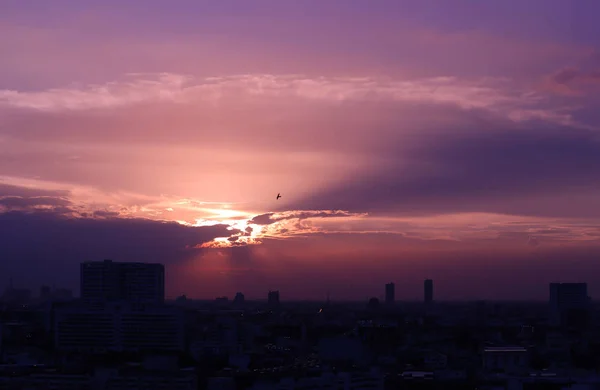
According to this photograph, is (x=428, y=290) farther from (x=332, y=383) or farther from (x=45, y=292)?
(x=332, y=383)

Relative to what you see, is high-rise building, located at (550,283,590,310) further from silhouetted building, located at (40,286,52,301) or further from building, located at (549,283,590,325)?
silhouetted building, located at (40,286,52,301)

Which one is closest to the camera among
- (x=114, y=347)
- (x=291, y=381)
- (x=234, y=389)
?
(x=291, y=381)

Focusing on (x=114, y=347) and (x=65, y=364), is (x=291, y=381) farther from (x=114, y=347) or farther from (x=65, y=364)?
(x=114, y=347)

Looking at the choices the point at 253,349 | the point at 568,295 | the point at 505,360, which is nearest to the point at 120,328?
the point at 253,349

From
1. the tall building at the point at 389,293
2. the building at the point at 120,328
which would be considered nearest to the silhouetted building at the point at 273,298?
the tall building at the point at 389,293

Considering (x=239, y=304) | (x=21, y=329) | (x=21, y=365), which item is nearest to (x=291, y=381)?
(x=21, y=365)

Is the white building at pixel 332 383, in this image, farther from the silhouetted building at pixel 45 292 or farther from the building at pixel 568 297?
the silhouetted building at pixel 45 292
